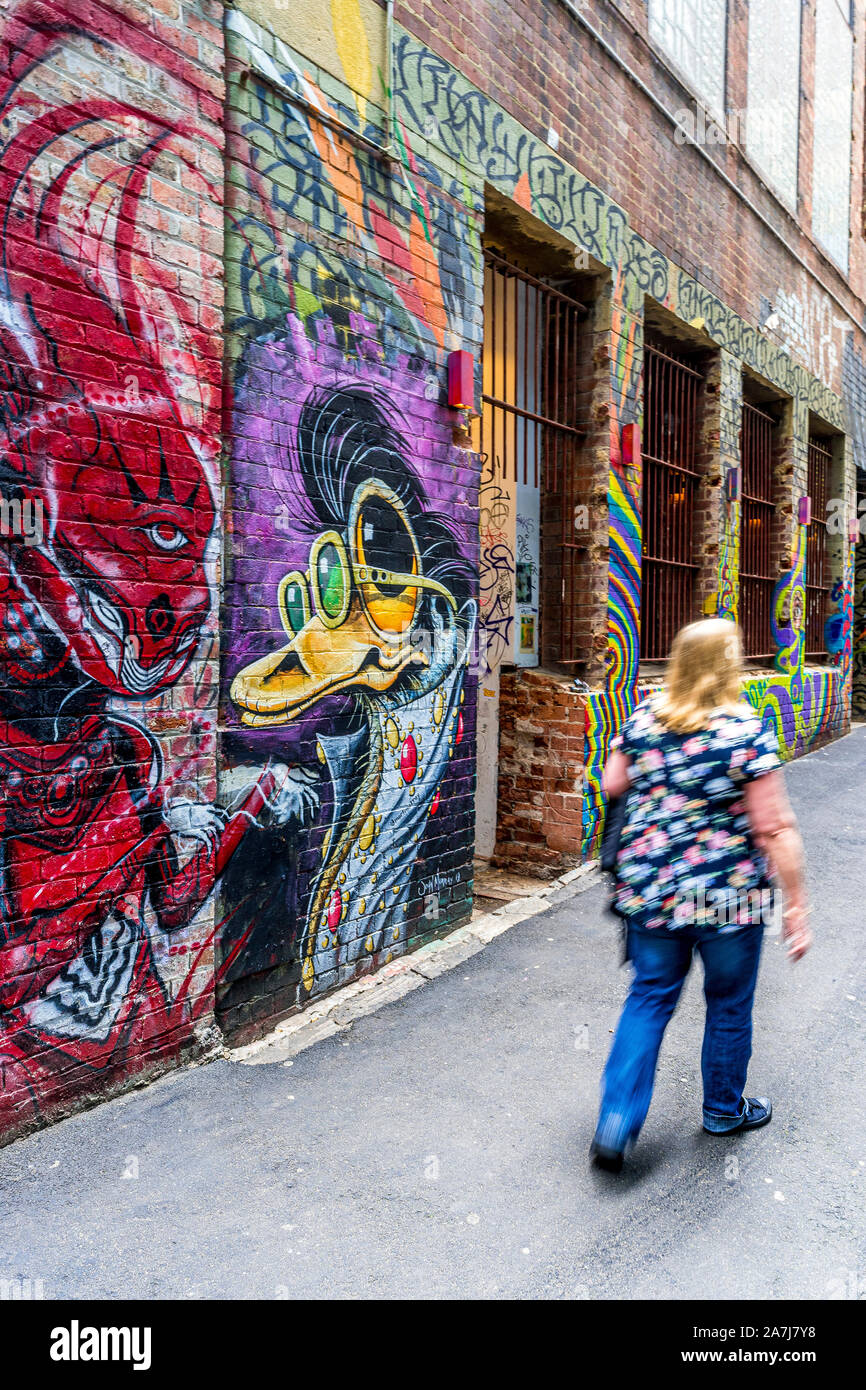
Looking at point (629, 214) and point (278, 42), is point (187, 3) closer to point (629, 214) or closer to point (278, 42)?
point (278, 42)

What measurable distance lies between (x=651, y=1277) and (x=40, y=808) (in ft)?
6.95

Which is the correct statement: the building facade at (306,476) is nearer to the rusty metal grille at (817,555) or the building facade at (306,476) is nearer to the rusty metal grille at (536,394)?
the rusty metal grille at (536,394)

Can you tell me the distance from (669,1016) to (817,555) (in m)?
10.1

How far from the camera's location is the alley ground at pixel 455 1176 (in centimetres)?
232

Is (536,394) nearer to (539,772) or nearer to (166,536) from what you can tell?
(539,772)

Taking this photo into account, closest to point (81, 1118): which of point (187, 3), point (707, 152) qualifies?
point (187, 3)

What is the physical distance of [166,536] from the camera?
10.6 ft

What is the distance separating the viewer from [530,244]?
568cm

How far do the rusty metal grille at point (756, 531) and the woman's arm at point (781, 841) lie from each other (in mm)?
6800

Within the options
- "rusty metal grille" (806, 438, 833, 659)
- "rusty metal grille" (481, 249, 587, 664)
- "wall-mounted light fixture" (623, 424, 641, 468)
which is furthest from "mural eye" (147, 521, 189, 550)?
"rusty metal grille" (806, 438, 833, 659)

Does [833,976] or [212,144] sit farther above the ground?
[212,144]

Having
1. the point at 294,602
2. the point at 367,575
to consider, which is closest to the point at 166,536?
the point at 294,602

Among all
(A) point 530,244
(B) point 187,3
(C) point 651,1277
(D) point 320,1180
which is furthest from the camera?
(A) point 530,244

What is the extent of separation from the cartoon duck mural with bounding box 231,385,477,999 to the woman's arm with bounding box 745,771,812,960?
6.14ft
